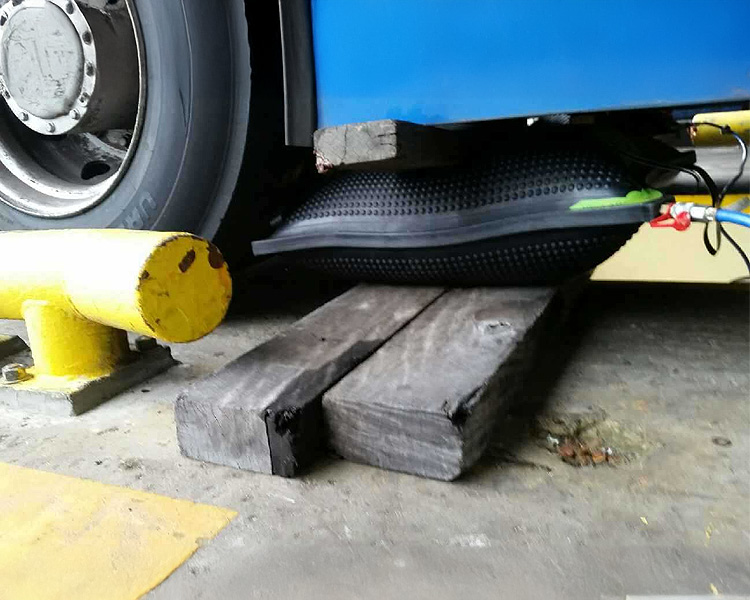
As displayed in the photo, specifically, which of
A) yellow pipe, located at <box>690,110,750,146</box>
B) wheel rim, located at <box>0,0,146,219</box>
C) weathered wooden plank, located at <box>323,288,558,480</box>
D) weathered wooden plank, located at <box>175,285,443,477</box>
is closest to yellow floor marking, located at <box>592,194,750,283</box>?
yellow pipe, located at <box>690,110,750,146</box>

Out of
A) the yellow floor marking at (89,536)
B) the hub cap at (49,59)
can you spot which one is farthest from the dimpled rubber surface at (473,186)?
A: the yellow floor marking at (89,536)

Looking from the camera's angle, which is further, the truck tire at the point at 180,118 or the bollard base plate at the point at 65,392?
the truck tire at the point at 180,118

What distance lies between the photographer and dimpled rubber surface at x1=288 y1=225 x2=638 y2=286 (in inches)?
45.4

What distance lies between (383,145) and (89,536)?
0.71 meters

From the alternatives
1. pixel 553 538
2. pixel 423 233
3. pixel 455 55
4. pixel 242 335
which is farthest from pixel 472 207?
pixel 553 538

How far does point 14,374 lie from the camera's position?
3.63ft

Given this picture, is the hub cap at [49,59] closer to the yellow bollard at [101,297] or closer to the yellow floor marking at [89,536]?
the yellow bollard at [101,297]

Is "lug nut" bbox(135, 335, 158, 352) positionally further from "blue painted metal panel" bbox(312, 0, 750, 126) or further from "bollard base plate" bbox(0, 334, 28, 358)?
"blue painted metal panel" bbox(312, 0, 750, 126)

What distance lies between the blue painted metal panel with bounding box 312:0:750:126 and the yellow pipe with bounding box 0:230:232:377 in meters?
0.46

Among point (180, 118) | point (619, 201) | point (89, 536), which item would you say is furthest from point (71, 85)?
point (619, 201)

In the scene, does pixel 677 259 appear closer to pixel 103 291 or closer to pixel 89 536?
pixel 103 291

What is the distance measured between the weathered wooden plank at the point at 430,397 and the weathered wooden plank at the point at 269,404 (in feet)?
0.11

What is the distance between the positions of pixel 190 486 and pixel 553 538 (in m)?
0.44

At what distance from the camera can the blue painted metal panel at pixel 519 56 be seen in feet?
3.16
